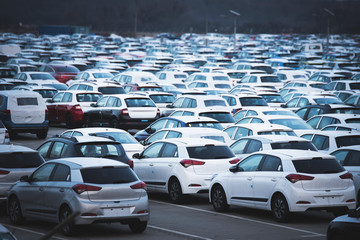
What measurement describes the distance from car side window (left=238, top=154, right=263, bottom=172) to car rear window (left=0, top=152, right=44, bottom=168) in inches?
161

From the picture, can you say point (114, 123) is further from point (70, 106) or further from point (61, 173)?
point (61, 173)

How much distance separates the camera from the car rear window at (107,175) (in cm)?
1312

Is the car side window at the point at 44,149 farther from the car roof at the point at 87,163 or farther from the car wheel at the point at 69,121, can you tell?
the car wheel at the point at 69,121

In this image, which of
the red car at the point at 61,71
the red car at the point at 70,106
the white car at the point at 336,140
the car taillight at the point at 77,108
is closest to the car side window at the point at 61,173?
the white car at the point at 336,140

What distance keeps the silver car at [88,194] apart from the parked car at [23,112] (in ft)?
49.2

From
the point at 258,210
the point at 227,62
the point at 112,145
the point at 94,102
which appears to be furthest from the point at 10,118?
the point at 227,62

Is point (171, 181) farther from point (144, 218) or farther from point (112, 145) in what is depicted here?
point (144, 218)

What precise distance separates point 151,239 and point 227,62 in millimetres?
53040

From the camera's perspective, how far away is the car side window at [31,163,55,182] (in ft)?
45.9

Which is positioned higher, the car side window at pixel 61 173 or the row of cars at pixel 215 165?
the car side window at pixel 61 173

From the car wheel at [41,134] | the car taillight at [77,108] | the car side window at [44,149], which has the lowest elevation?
the car wheel at [41,134]

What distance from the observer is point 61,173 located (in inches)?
536

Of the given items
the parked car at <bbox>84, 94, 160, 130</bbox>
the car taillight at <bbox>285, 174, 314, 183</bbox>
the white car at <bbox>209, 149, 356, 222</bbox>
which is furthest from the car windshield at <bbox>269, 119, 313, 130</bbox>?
the car taillight at <bbox>285, 174, 314, 183</bbox>

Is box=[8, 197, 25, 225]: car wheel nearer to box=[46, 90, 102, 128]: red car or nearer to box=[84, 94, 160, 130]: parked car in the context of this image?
box=[84, 94, 160, 130]: parked car
